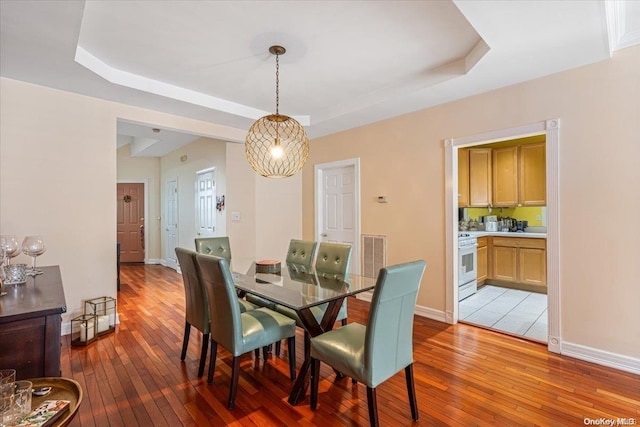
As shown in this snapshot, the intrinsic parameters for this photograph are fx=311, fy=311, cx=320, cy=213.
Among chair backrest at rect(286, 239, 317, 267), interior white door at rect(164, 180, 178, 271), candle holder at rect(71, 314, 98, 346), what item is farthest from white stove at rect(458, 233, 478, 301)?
interior white door at rect(164, 180, 178, 271)

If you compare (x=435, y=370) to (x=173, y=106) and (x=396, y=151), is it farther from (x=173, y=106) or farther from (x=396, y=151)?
(x=173, y=106)

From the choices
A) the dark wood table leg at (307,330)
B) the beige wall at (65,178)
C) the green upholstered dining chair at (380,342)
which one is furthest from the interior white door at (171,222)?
the green upholstered dining chair at (380,342)

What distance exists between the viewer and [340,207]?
4977 millimetres

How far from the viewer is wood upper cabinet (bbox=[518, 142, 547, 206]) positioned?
4.77 meters

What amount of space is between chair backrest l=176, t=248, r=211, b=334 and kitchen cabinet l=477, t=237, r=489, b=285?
4.31 metres

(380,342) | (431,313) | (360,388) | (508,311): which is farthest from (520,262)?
(380,342)

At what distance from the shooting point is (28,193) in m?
2.99

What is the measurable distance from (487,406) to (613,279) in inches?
62.2

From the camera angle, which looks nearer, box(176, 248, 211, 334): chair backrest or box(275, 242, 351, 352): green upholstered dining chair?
box(176, 248, 211, 334): chair backrest

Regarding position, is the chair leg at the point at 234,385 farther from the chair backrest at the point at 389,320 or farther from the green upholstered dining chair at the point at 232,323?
the chair backrest at the point at 389,320

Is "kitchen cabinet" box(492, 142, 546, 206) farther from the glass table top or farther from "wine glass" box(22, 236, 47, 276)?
"wine glass" box(22, 236, 47, 276)

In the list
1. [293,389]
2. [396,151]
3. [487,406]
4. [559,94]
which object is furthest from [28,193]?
[559,94]

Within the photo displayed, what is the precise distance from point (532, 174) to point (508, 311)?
2.23 m

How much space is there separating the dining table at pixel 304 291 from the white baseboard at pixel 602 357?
6.18 ft
